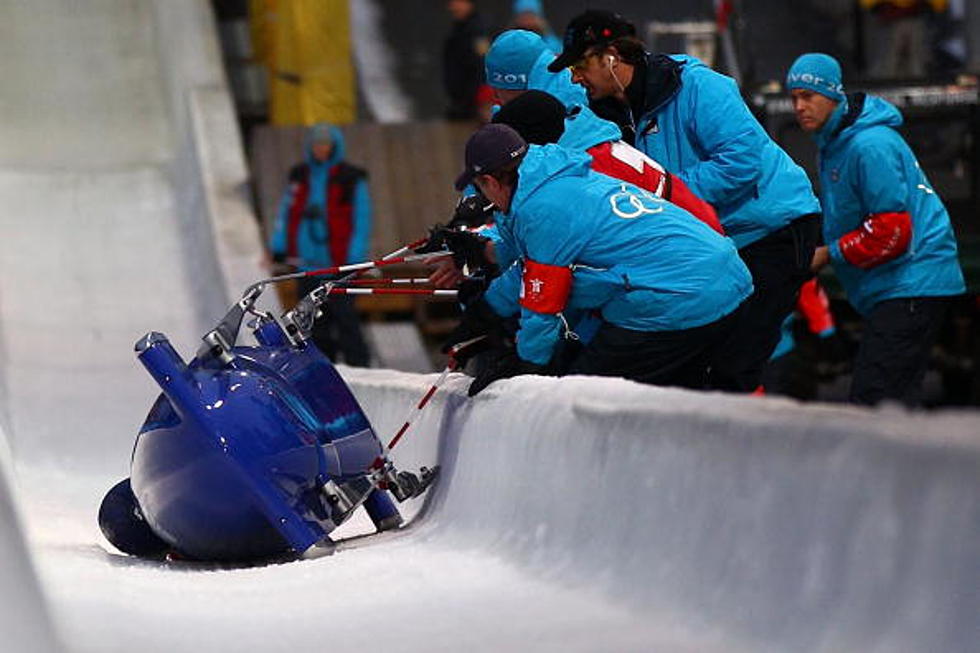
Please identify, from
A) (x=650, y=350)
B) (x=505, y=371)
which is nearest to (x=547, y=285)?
(x=650, y=350)

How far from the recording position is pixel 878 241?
593 cm

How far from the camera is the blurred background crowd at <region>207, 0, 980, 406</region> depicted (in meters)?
9.54

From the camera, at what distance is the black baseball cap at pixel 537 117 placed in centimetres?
534

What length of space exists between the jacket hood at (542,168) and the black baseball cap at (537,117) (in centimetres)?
37

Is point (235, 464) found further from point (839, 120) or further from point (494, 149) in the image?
point (839, 120)

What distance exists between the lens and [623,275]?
488cm

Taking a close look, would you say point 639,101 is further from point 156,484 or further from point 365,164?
point 365,164

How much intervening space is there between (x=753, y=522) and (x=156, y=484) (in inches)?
75.0

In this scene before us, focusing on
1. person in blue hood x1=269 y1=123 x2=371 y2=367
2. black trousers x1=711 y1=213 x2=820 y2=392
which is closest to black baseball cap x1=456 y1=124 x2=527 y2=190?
black trousers x1=711 y1=213 x2=820 y2=392

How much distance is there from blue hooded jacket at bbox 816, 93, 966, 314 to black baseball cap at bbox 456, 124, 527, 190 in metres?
1.45

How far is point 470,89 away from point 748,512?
10192 mm

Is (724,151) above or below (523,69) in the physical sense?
below

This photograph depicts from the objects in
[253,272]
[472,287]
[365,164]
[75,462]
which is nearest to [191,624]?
[472,287]

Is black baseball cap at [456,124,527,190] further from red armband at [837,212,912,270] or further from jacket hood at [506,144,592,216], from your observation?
red armband at [837,212,912,270]
